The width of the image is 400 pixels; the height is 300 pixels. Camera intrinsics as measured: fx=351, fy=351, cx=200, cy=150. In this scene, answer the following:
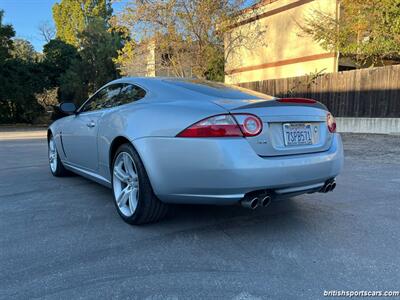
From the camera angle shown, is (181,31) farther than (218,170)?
Yes

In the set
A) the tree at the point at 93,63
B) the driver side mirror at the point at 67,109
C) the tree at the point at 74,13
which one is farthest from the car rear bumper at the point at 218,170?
the tree at the point at 74,13

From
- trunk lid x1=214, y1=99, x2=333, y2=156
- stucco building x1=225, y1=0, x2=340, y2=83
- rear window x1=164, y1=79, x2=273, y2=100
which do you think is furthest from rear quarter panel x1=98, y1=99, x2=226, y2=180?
stucco building x1=225, y1=0, x2=340, y2=83

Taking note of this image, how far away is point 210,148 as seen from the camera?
2.72 meters

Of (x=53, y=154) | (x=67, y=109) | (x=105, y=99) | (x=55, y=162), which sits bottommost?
(x=55, y=162)

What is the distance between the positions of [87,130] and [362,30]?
13874 mm

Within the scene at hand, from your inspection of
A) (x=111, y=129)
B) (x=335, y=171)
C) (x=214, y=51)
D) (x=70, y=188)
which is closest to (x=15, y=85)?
(x=214, y=51)

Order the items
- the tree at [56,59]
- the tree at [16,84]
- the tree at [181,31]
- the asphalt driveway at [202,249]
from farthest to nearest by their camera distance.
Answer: the tree at [56,59]
the tree at [16,84]
the tree at [181,31]
the asphalt driveway at [202,249]

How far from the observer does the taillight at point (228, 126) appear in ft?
9.02

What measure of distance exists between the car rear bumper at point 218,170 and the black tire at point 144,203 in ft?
0.36

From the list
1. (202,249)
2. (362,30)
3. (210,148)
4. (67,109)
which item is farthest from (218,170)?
(362,30)

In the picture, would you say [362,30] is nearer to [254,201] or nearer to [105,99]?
[105,99]

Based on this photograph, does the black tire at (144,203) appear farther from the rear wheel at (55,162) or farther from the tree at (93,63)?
the tree at (93,63)

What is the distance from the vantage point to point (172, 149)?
9.52 ft

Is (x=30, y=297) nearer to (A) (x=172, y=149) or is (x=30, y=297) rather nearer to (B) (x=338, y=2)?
(A) (x=172, y=149)
